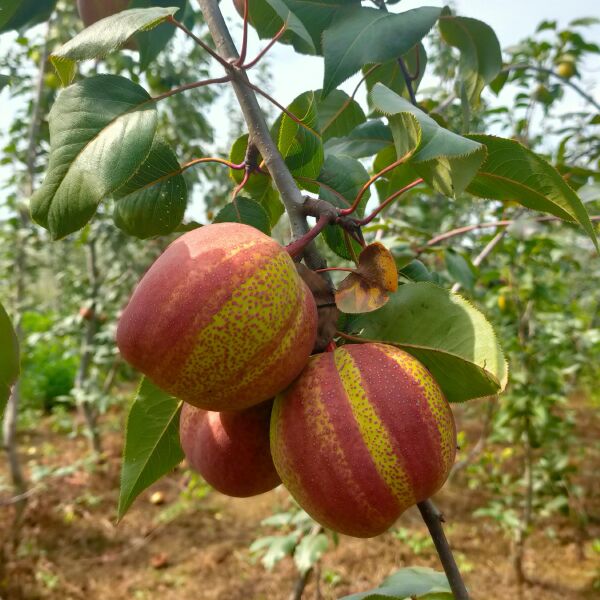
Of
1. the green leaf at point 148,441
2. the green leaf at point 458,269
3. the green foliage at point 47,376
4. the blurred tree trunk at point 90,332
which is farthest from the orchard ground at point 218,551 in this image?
the green foliage at point 47,376

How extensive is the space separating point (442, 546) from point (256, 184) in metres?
0.68

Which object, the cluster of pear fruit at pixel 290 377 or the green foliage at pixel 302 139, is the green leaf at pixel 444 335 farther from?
the green foliage at pixel 302 139

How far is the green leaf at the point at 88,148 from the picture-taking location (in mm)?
701

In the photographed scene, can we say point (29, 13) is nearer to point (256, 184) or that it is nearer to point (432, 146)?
point (256, 184)

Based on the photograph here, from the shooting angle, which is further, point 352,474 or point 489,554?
point 489,554

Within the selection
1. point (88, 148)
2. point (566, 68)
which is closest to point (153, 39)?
point (88, 148)

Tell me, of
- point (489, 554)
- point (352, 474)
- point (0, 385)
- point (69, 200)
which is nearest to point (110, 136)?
point (69, 200)

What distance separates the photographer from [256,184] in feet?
3.43

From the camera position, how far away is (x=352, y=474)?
2.16 ft

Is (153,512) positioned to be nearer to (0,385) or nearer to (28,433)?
(28,433)

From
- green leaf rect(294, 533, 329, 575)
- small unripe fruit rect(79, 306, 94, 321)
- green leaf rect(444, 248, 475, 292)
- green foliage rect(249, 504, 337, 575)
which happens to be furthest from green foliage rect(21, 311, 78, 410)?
green leaf rect(444, 248, 475, 292)

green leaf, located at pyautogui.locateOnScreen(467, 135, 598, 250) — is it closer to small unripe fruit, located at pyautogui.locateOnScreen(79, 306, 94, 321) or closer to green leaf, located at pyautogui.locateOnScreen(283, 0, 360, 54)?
green leaf, located at pyautogui.locateOnScreen(283, 0, 360, 54)

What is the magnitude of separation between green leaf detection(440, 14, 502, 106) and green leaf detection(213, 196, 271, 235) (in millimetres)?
514

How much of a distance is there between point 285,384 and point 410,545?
362 cm
